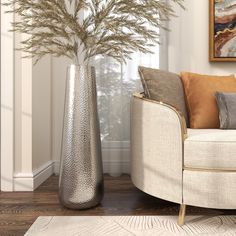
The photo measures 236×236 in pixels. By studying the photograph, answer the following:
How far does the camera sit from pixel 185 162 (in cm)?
174

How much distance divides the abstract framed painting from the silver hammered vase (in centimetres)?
144

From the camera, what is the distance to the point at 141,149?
77.9 inches

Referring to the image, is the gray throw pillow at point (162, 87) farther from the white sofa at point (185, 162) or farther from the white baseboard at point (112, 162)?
the white baseboard at point (112, 162)

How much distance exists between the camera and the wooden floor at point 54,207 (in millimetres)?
1829

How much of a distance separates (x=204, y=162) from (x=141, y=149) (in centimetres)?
41

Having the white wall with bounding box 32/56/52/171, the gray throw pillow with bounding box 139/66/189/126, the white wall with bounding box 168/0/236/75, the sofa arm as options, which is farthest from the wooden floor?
the white wall with bounding box 168/0/236/75

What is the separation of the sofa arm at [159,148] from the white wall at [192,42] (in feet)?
3.57

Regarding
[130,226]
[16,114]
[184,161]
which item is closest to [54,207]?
[130,226]

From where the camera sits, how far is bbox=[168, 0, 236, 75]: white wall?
2939 mm

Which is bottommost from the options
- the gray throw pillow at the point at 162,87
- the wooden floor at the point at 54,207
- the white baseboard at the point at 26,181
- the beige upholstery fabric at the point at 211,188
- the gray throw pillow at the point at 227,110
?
the wooden floor at the point at 54,207

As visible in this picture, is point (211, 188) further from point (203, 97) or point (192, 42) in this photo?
point (192, 42)

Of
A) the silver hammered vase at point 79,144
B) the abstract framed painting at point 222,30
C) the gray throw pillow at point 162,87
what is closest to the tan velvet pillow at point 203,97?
the gray throw pillow at point 162,87

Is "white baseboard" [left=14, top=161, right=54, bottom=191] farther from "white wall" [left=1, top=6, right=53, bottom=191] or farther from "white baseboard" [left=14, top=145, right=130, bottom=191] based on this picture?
"white baseboard" [left=14, top=145, right=130, bottom=191]

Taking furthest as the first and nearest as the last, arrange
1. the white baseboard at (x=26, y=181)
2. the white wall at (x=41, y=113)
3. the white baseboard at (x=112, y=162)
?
the white baseboard at (x=112, y=162) < the white wall at (x=41, y=113) < the white baseboard at (x=26, y=181)
